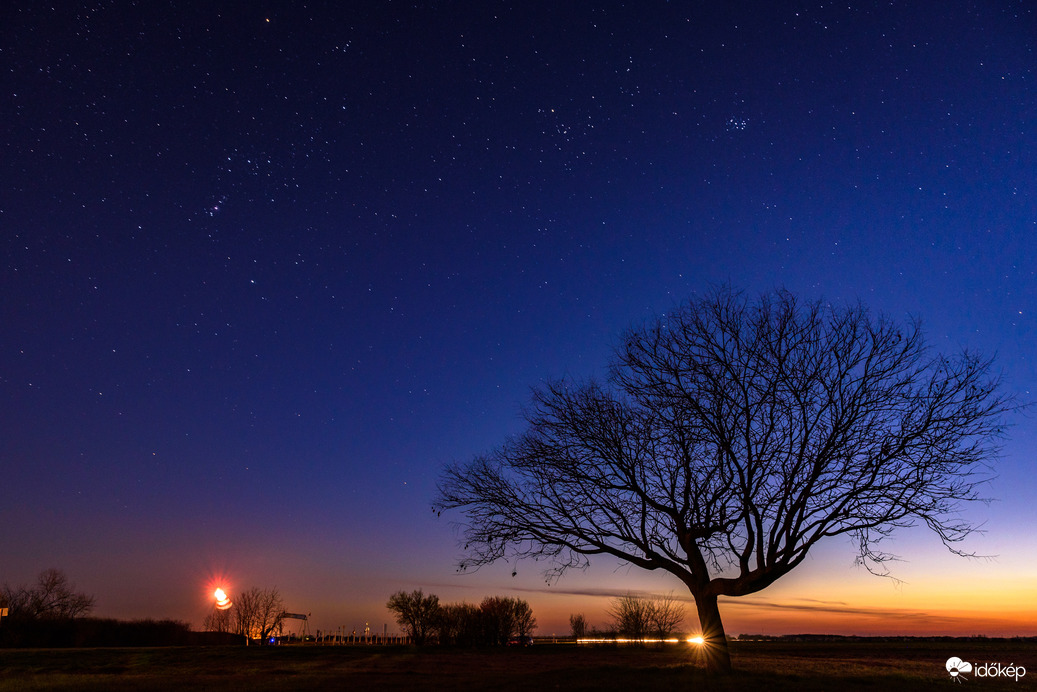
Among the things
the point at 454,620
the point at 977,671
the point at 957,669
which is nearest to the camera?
the point at 957,669

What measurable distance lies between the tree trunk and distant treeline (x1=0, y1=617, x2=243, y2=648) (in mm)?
67274

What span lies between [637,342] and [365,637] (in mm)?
89207

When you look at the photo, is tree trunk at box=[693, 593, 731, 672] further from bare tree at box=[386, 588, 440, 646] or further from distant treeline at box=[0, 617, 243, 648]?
distant treeline at box=[0, 617, 243, 648]

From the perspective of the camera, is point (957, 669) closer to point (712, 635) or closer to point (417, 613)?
point (712, 635)

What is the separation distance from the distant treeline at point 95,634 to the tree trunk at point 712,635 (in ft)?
221

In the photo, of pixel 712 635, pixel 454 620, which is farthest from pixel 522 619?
pixel 712 635

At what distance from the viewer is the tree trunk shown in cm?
1703

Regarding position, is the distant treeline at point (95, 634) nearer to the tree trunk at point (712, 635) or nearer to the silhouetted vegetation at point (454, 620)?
the silhouetted vegetation at point (454, 620)

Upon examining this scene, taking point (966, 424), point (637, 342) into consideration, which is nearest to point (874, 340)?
point (966, 424)

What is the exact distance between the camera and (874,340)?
16.2 m

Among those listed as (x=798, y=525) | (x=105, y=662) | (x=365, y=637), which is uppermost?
(x=798, y=525)

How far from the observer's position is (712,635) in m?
17.3

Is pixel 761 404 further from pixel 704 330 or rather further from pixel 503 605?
pixel 503 605

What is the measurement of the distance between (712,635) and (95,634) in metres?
71.4
